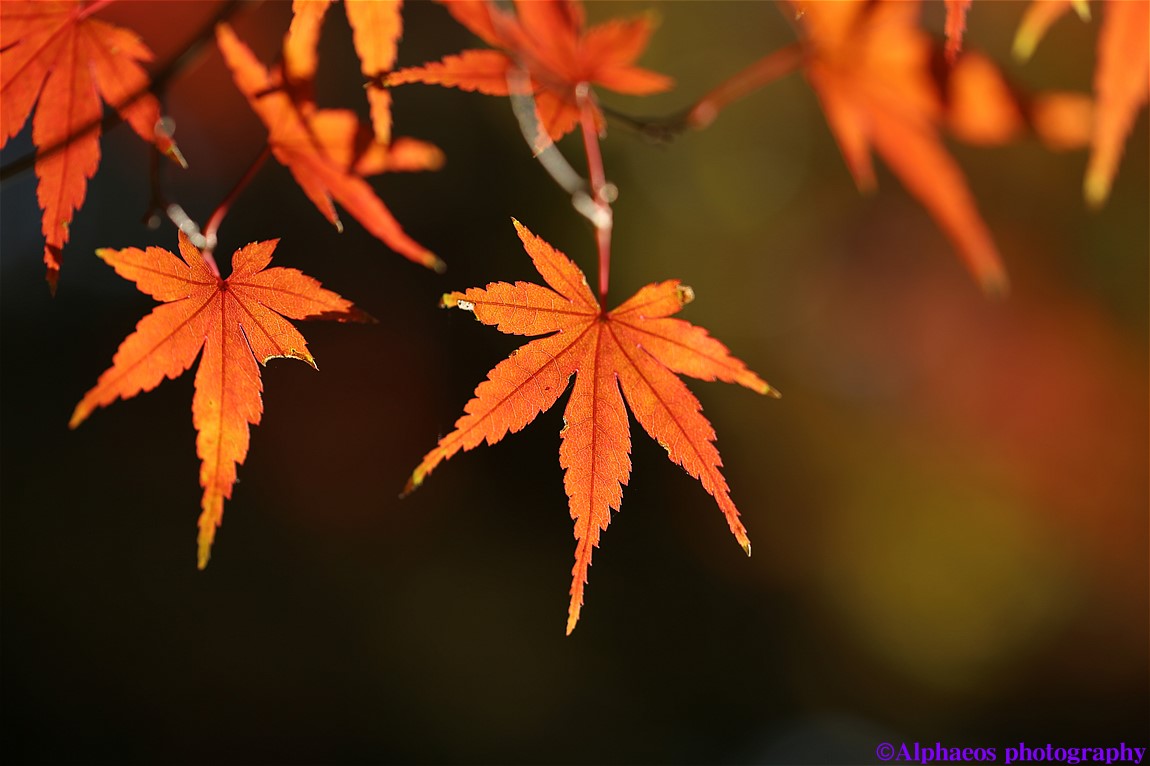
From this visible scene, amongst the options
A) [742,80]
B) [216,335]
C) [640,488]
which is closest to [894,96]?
[742,80]

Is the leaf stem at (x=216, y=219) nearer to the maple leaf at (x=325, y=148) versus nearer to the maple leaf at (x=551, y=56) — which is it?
the maple leaf at (x=325, y=148)

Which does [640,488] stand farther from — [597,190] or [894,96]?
[597,190]

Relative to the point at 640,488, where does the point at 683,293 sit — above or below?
below

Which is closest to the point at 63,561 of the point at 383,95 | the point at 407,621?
the point at 407,621

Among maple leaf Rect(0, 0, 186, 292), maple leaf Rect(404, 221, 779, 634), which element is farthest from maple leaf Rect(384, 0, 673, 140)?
maple leaf Rect(0, 0, 186, 292)

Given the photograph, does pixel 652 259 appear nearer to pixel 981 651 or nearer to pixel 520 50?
pixel 981 651

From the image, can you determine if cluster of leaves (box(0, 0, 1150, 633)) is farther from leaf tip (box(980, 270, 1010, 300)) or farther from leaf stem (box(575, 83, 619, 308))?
leaf tip (box(980, 270, 1010, 300))
